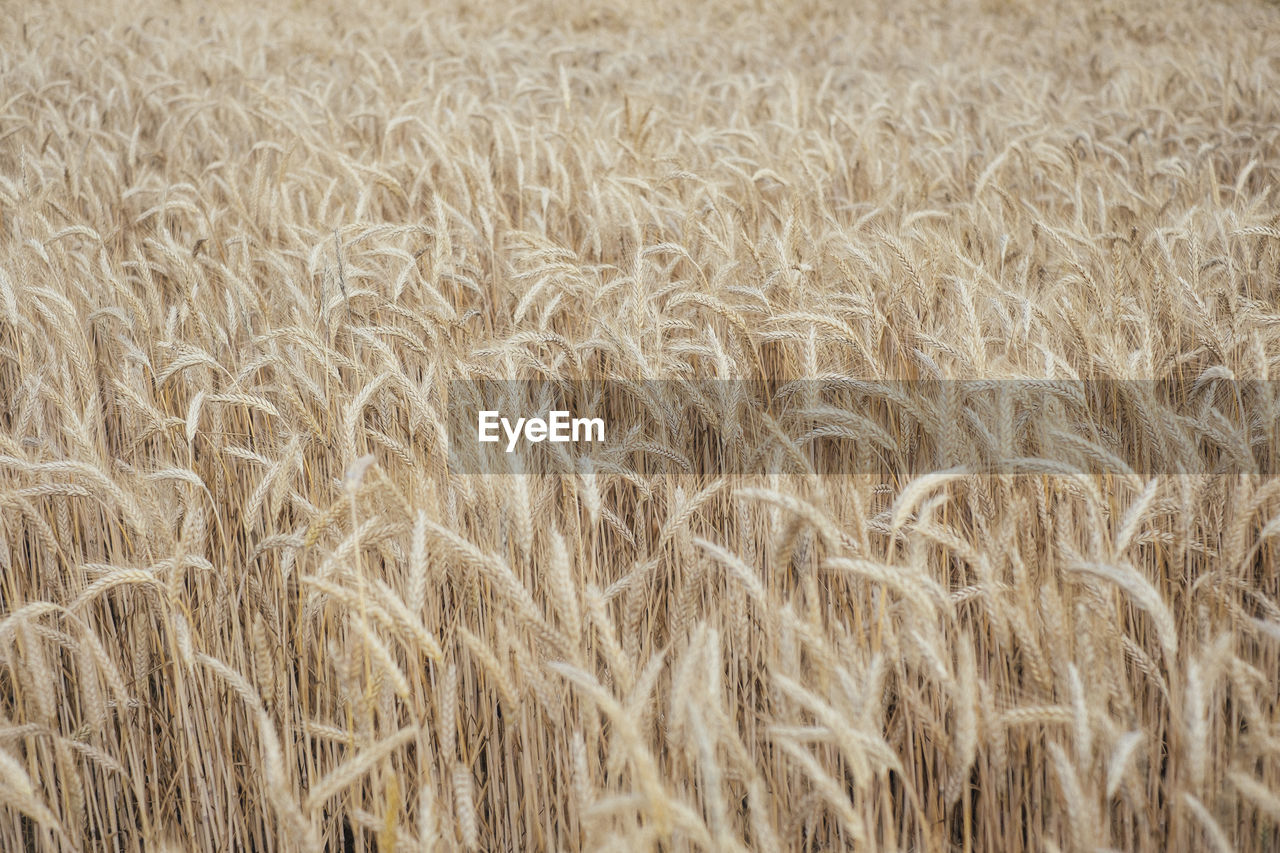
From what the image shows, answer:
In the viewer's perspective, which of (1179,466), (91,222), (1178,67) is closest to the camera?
(1179,466)

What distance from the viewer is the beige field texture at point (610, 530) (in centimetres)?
119

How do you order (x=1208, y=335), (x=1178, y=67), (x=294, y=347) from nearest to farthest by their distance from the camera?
(x=1208, y=335), (x=294, y=347), (x=1178, y=67)

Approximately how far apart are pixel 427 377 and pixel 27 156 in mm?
2553

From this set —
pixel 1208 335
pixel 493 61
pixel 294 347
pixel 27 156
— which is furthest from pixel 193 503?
pixel 493 61

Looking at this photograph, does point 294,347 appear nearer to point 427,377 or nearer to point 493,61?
point 427,377

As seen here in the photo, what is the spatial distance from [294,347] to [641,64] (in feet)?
18.0

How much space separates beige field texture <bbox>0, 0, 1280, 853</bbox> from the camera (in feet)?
3.90

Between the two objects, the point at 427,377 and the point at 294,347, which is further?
the point at 294,347

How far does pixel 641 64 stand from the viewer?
6.95m

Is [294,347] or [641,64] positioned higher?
[641,64]

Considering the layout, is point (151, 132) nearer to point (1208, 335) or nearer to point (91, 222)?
point (91, 222)

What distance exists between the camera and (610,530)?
209 cm

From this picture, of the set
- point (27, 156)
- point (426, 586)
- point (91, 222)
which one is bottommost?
point (426, 586)

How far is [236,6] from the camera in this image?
33.3 ft
